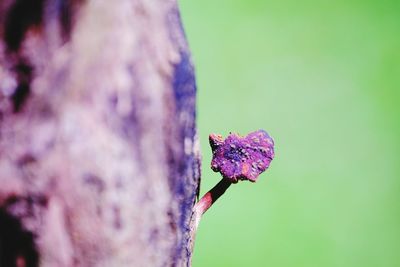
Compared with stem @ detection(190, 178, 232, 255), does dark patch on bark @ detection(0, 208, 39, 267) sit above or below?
below

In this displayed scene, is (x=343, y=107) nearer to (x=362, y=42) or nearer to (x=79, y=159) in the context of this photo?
(x=362, y=42)

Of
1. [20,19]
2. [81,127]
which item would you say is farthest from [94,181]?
[20,19]

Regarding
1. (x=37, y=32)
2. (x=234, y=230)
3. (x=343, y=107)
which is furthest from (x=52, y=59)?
(x=343, y=107)

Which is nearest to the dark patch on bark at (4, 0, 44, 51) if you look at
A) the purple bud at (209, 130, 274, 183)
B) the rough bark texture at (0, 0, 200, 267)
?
the rough bark texture at (0, 0, 200, 267)

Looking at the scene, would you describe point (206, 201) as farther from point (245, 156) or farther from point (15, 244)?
point (15, 244)

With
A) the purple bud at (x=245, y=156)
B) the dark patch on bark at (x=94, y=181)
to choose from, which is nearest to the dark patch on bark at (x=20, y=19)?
the dark patch on bark at (x=94, y=181)

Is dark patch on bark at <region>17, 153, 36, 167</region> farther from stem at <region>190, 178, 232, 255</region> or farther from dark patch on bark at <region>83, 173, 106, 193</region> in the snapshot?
stem at <region>190, 178, 232, 255</region>

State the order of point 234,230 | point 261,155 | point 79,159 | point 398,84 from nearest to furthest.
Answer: point 79,159
point 261,155
point 234,230
point 398,84
